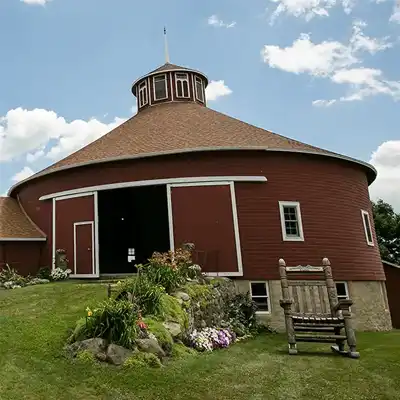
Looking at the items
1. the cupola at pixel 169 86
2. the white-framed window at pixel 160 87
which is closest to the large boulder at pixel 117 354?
the cupola at pixel 169 86

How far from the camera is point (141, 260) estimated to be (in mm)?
20141

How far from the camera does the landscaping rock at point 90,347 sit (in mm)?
5918

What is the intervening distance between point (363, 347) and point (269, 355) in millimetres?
2680

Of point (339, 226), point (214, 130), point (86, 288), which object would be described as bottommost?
point (86, 288)

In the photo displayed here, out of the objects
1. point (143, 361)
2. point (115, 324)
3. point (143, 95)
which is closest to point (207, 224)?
point (115, 324)

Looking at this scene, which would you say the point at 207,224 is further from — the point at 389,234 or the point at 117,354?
the point at 389,234

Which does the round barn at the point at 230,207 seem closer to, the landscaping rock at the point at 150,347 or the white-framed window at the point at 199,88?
the white-framed window at the point at 199,88

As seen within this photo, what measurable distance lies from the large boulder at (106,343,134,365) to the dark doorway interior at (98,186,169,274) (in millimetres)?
12185

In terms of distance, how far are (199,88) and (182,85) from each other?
1.12 m

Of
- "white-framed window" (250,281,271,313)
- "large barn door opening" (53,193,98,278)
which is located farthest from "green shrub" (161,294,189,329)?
"large barn door opening" (53,193,98,278)

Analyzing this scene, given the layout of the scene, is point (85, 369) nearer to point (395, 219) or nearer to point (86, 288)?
point (86, 288)

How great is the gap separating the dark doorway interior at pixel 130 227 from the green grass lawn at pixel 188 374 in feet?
34.3

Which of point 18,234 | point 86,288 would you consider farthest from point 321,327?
point 18,234

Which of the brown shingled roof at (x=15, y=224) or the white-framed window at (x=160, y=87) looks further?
the white-framed window at (x=160, y=87)
